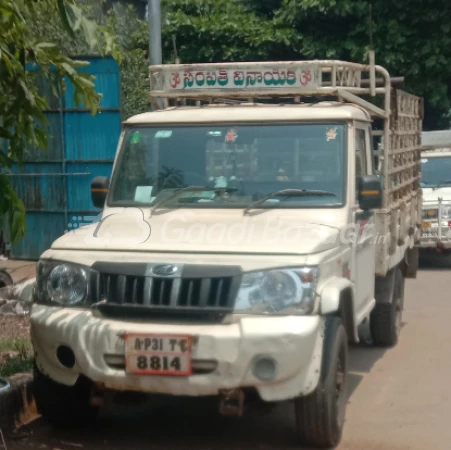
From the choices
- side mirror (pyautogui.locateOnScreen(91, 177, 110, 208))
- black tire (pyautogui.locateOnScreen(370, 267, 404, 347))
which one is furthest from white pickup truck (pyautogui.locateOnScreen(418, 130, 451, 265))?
side mirror (pyautogui.locateOnScreen(91, 177, 110, 208))

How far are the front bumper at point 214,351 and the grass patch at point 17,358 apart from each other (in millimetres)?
1438

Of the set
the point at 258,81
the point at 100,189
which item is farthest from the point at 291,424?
the point at 258,81

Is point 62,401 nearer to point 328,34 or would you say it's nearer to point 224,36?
point 224,36

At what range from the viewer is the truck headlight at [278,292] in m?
4.52

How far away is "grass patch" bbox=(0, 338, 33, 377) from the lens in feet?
19.7

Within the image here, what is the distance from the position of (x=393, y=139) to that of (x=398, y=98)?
461mm

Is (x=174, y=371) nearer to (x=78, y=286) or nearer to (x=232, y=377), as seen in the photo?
(x=232, y=377)

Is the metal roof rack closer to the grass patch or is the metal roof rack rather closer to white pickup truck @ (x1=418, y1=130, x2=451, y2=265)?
the grass patch

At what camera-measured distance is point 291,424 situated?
543cm

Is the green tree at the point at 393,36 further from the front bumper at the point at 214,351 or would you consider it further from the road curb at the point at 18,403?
the front bumper at the point at 214,351

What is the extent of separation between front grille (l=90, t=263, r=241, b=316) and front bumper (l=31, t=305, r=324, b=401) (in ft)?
0.30

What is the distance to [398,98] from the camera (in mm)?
7500

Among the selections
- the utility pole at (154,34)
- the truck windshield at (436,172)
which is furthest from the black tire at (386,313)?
the truck windshield at (436,172)

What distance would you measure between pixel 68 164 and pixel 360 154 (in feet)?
23.6
